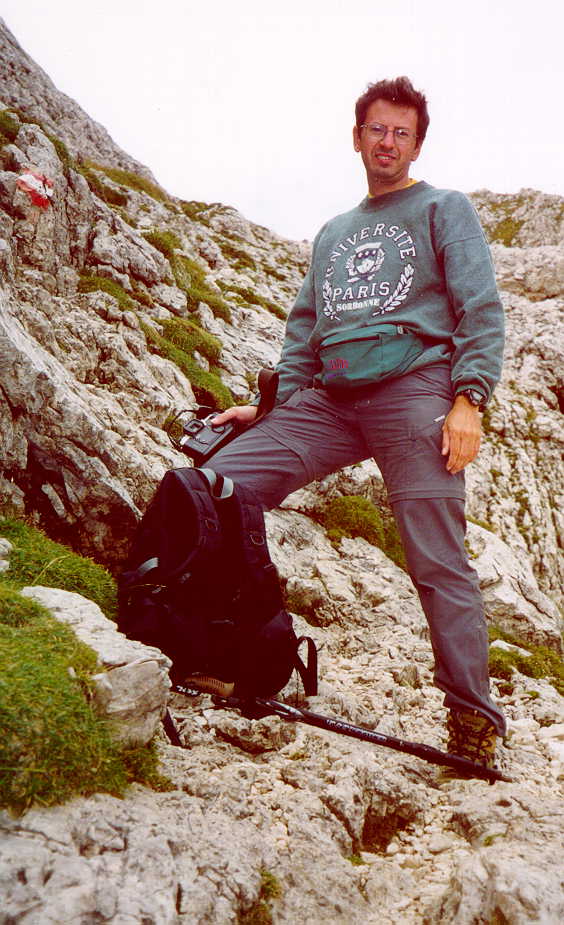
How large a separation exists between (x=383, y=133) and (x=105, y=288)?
8239 millimetres

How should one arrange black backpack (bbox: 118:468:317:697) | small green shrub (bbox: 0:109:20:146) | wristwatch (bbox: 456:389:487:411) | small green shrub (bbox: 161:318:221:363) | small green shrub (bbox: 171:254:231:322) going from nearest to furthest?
black backpack (bbox: 118:468:317:697) → wristwatch (bbox: 456:389:487:411) → small green shrub (bbox: 161:318:221:363) → small green shrub (bbox: 0:109:20:146) → small green shrub (bbox: 171:254:231:322)

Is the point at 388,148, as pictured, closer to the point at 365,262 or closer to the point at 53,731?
the point at 365,262

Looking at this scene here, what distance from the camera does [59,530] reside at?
606cm

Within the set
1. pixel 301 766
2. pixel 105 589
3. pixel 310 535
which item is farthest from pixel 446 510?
pixel 310 535

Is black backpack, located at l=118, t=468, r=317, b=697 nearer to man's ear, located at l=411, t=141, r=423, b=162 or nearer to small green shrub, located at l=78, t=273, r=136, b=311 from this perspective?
man's ear, located at l=411, t=141, r=423, b=162

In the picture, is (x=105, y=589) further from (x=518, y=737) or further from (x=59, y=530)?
(x=518, y=737)

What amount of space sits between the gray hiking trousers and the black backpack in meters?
0.53

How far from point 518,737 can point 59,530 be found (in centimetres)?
507

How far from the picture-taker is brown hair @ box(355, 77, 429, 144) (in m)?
4.86

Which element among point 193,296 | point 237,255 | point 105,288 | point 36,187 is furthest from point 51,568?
point 237,255

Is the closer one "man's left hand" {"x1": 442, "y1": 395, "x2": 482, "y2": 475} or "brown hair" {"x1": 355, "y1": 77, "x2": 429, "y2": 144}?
"man's left hand" {"x1": 442, "y1": 395, "x2": 482, "y2": 475}

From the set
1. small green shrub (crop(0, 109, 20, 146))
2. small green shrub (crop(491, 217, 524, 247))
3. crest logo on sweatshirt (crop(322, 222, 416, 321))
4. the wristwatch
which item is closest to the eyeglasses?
crest logo on sweatshirt (crop(322, 222, 416, 321))

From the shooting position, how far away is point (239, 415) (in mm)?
5418

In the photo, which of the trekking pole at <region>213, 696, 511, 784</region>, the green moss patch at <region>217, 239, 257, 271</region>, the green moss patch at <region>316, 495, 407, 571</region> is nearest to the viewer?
the trekking pole at <region>213, 696, 511, 784</region>
